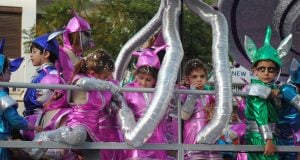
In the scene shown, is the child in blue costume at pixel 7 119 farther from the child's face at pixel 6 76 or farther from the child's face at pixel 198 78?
the child's face at pixel 198 78

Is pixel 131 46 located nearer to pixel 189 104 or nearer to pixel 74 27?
pixel 74 27

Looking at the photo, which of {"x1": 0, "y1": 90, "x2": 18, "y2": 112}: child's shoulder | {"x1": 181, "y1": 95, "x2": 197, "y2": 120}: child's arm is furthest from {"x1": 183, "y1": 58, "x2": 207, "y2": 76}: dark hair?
{"x1": 0, "y1": 90, "x2": 18, "y2": 112}: child's shoulder

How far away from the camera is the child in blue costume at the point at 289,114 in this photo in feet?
17.1

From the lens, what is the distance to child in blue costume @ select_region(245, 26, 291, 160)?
5.08m

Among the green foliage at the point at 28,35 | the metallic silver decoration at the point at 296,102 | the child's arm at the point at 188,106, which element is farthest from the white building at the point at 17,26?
the metallic silver decoration at the point at 296,102

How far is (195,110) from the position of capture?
5.47 m

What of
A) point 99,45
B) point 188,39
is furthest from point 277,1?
point 99,45

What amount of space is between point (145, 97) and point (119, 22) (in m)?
8.97

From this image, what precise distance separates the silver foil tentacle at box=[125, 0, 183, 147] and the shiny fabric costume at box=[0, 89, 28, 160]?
2.82ft

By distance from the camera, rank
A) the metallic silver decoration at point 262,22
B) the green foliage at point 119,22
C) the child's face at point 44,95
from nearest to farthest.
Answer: the child's face at point 44,95 < the metallic silver decoration at point 262,22 < the green foliage at point 119,22

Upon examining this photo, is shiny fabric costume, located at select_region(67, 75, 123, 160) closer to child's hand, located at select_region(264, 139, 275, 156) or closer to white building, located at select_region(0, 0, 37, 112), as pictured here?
child's hand, located at select_region(264, 139, 275, 156)

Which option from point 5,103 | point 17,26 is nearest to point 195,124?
point 5,103

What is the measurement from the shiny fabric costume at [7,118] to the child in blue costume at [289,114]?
2085 mm

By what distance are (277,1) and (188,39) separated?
21.2 ft
